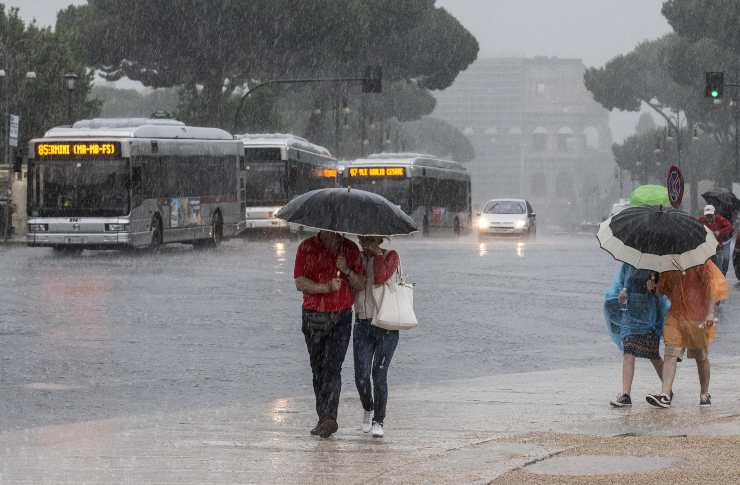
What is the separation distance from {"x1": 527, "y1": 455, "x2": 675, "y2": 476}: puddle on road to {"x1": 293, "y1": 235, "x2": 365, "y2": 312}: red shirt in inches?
67.3

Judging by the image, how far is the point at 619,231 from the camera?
34.1 ft


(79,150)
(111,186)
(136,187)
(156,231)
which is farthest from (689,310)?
(156,231)

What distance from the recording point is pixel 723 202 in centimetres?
1975

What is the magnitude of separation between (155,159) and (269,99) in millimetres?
44983

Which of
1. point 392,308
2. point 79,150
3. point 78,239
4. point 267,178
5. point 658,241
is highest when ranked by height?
point 79,150

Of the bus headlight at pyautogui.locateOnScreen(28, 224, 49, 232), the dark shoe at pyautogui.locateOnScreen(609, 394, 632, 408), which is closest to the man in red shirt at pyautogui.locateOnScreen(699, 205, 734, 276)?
the dark shoe at pyautogui.locateOnScreen(609, 394, 632, 408)

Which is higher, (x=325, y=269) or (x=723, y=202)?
(x=723, y=202)

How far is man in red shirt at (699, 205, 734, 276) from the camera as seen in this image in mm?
19688

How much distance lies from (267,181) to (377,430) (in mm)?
34320

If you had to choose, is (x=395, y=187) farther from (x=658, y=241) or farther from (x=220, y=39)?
(x=658, y=241)

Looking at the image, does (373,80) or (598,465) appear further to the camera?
(373,80)

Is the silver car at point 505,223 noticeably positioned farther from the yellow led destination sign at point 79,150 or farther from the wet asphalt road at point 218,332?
the wet asphalt road at point 218,332

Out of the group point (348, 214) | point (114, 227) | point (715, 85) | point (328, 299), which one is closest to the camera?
point (348, 214)

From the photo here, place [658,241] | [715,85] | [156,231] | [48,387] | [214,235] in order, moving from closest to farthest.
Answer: [658,241], [48,387], [156,231], [214,235], [715,85]
